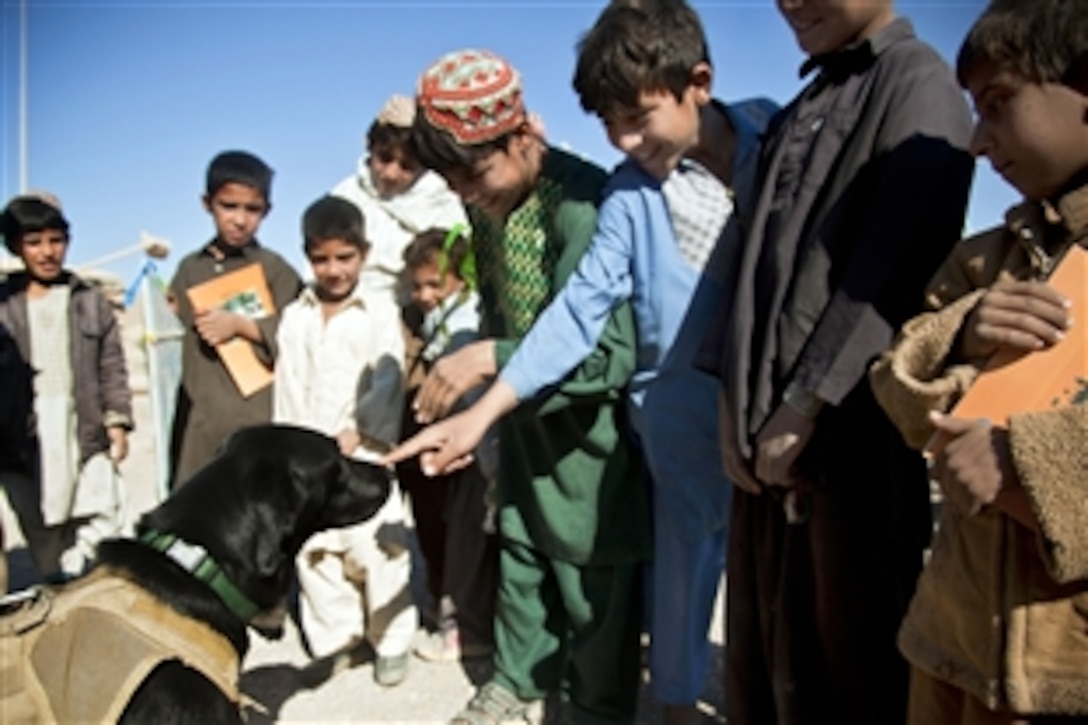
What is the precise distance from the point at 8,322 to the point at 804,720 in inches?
157

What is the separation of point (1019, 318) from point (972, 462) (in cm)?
21

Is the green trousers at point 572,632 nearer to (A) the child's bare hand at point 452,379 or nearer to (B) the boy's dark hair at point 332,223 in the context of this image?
(A) the child's bare hand at point 452,379

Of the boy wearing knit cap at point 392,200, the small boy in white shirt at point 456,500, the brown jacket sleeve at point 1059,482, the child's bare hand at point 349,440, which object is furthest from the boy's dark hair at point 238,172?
the brown jacket sleeve at point 1059,482

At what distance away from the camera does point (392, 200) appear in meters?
4.02

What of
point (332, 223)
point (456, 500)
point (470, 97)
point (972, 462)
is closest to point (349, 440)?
point (456, 500)

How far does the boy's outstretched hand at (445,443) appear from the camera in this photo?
2062mm

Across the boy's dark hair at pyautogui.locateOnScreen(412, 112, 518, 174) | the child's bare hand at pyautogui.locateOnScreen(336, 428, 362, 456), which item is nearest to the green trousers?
the child's bare hand at pyautogui.locateOnScreen(336, 428, 362, 456)

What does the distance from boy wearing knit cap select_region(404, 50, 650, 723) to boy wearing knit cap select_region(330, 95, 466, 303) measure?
1296 mm

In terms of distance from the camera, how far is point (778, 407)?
166 centimetres

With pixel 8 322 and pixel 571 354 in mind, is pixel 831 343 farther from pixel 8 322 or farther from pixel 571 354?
pixel 8 322

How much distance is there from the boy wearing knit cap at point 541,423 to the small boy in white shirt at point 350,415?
670 mm

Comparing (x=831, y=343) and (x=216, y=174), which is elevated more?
(x=216, y=174)

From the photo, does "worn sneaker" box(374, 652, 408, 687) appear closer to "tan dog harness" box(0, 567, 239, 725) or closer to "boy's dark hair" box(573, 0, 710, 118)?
"tan dog harness" box(0, 567, 239, 725)

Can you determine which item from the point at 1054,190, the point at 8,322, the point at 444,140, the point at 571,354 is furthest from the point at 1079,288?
the point at 8,322
